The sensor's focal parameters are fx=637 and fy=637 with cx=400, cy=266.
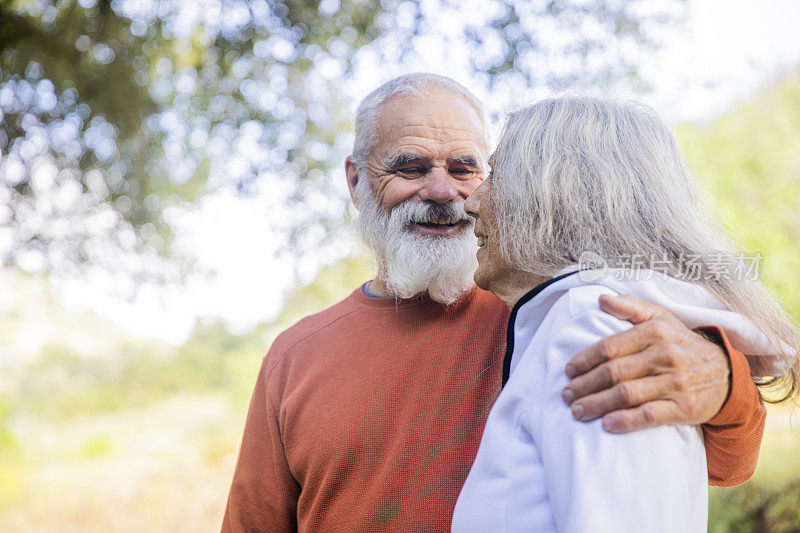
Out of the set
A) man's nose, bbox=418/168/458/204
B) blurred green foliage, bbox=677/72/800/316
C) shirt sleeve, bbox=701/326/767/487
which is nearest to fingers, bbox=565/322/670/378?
shirt sleeve, bbox=701/326/767/487

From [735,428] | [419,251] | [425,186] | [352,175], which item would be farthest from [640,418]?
[352,175]

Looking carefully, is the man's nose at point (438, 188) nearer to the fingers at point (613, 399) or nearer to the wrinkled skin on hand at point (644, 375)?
the wrinkled skin on hand at point (644, 375)

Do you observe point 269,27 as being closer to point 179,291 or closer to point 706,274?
point 179,291

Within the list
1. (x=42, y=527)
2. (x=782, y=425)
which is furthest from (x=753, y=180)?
(x=42, y=527)

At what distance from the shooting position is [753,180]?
7121mm

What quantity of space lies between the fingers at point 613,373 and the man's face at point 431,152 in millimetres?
1067

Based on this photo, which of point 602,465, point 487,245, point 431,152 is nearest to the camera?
point 602,465

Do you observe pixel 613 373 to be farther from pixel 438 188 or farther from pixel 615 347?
pixel 438 188

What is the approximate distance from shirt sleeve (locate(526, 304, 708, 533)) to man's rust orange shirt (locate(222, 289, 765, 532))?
0.36 m

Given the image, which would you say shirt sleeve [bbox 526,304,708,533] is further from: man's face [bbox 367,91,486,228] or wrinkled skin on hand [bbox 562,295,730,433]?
man's face [bbox 367,91,486,228]

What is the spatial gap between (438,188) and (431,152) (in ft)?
0.42

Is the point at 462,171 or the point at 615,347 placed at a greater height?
the point at 462,171

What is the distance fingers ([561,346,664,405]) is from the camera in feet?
3.51

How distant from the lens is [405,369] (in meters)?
1.86
